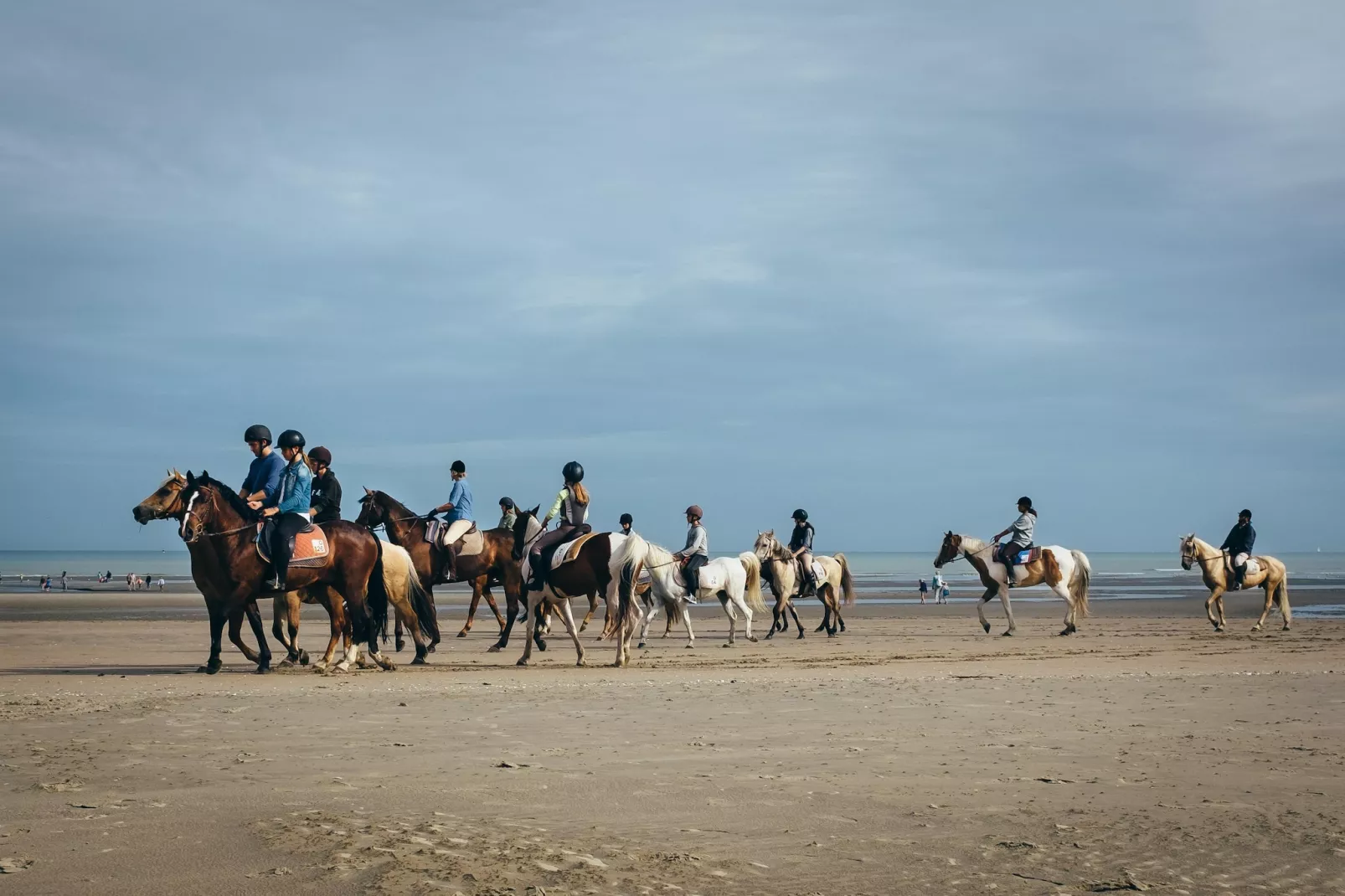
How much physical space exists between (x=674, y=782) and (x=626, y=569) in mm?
7738

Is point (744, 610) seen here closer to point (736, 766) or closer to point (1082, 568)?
point (1082, 568)

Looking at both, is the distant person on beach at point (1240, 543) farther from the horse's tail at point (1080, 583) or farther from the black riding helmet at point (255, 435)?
the black riding helmet at point (255, 435)

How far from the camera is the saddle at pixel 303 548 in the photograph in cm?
1407

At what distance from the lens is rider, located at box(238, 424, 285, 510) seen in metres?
14.2

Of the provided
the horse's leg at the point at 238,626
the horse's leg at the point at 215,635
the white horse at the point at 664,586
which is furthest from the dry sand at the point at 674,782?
the white horse at the point at 664,586

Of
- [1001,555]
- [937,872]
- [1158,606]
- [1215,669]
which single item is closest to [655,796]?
[937,872]

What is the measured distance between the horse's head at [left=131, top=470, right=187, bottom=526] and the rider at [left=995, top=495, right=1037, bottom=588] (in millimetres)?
14398

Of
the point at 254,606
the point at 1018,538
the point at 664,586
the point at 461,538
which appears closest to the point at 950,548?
the point at 1018,538

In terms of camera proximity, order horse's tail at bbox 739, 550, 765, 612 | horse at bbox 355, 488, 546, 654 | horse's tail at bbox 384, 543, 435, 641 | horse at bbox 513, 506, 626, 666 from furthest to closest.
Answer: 1. horse's tail at bbox 739, 550, 765, 612
2. horse at bbox 355, 488, 546, 654
3. horse's tail at bbox 384, 543, 435, 641
4. horse at bbox 513, 506, 626, 666

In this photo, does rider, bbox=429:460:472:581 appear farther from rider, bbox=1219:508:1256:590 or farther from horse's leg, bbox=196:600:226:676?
rider, bbox=1219:508:1256:590

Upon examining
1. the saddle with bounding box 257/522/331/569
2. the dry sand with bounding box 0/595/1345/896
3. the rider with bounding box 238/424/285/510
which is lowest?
the dry sand with bounding box 0/595/1345/896

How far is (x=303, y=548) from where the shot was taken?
1413cm

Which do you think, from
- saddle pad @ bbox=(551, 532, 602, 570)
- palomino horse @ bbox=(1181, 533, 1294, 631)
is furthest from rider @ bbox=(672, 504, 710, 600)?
palomino horse @ bbox=(1181, 533, 1294, 631)

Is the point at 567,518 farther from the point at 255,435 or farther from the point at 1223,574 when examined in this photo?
the point at 1223,574
